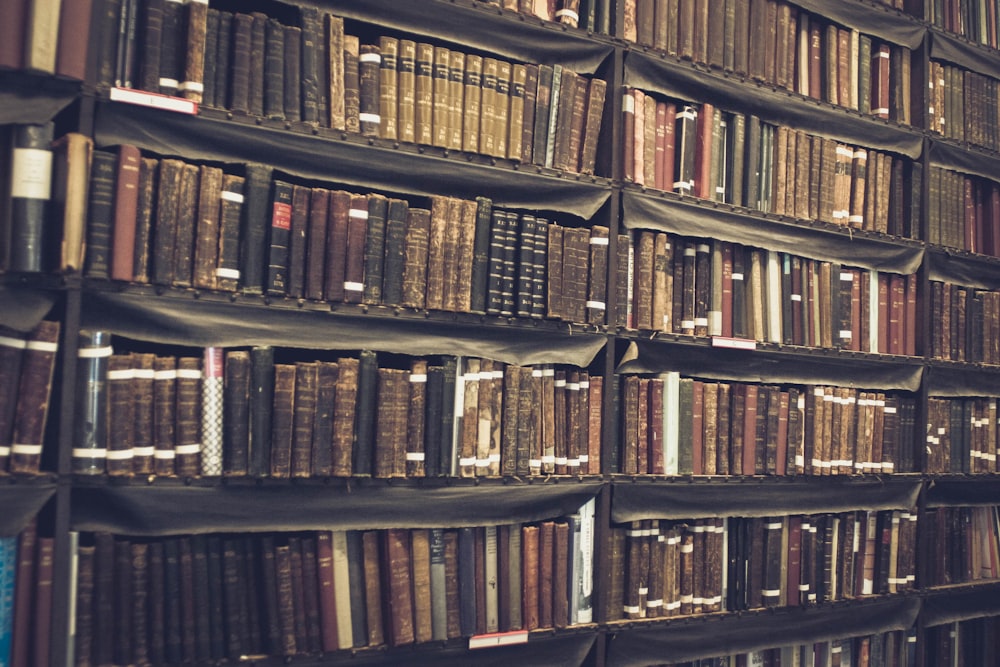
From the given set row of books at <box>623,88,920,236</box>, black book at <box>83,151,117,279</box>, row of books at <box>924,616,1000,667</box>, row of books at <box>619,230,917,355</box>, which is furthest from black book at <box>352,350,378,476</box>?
row of books at <box>924,616,1000,667</box>

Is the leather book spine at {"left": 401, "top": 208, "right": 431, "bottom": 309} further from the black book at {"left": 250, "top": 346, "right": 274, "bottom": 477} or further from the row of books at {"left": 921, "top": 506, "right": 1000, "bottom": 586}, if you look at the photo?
the row of books at {"left": 921, "top": 506, "right": 1000, "bottom": 586}

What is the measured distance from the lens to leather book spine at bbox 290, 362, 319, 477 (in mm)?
1974

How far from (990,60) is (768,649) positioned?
7.81ft

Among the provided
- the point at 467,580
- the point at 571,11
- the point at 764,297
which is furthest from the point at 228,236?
the point at 764,297

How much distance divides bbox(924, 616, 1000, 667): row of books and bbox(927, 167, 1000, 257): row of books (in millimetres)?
1426

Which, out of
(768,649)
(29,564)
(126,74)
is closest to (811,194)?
(768,649)

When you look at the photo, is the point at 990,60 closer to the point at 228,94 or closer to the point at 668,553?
the point at 668,553

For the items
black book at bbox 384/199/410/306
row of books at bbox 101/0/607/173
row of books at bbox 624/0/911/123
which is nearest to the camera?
row of books at bbox 101/0/607/173

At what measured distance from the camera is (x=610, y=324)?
242cm

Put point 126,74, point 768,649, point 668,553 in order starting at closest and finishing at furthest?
point 126,74 → point 668,553 → point 768,649

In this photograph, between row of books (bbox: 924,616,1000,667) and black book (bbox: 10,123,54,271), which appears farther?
row of books (bbox: 924,616,1000,667)

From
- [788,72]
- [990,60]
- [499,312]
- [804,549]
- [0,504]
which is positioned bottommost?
[804,549]

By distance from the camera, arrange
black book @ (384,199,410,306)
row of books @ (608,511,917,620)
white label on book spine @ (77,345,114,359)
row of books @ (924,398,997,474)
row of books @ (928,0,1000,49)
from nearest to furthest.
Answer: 1. white label on book spine @ (77,345,114,359)
2. black book @ (384,199,410,306)
3. row of books @ (608,511,917,620)
4. row of books @ (924,398,997,474)
5. row of books @ (928,0,1000,49)

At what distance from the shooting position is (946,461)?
3.10m
